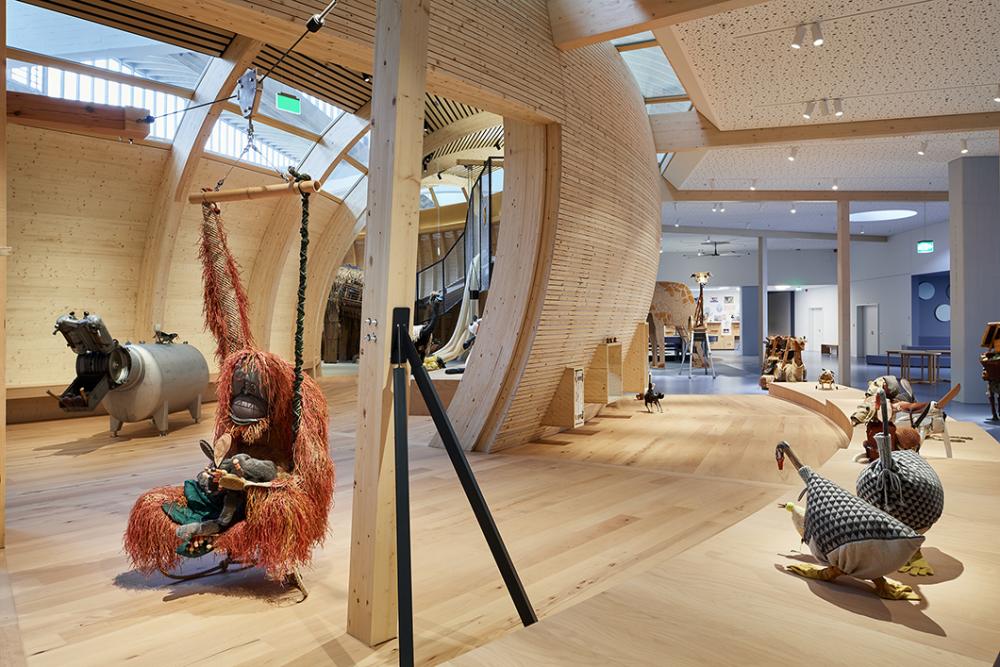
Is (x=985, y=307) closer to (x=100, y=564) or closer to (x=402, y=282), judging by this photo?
(x=402, y=282)

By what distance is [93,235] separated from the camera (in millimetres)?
8250

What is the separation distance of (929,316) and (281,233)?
16.2 metres

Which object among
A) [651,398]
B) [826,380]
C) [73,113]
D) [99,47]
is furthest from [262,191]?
[826,380]

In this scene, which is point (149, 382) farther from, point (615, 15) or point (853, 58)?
point (853, 58)

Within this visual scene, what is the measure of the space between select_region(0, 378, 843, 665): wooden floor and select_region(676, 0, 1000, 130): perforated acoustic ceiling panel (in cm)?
363

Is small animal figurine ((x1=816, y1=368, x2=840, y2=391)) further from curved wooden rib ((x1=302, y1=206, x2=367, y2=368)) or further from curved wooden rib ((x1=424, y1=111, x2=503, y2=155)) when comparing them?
curved wooden rib ((x1=302, y1=206, x2=367, y2=368))

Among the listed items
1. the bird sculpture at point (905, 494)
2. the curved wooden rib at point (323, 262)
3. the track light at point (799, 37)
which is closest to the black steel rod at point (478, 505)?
the bird sculpture at point (905, 494)

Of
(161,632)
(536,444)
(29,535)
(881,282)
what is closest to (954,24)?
(536,444)

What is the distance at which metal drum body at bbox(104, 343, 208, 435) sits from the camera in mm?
6520

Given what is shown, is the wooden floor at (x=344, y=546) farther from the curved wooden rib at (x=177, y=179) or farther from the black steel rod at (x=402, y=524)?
the curved wooden rib at (x=177, y=179)

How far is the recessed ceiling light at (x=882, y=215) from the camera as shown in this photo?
553 inches

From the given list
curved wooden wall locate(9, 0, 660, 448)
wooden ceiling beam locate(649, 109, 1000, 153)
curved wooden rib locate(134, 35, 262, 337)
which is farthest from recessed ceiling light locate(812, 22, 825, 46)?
curved wooden rib locate(134, 35, 262, 337)

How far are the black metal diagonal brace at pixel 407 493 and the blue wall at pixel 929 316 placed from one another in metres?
18.4

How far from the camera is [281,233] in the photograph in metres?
10.5
